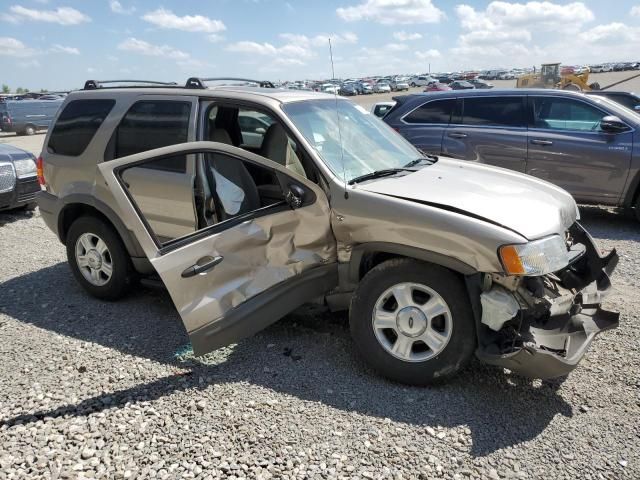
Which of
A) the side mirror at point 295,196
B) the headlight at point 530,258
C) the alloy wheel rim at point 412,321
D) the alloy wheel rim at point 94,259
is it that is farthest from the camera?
the alloy wheel rim at point 94,259

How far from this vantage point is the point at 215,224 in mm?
3227

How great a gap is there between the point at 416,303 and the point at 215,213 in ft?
5.34

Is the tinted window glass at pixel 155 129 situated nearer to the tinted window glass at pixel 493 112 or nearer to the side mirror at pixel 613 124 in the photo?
the tinted window glass at pixel 493 112

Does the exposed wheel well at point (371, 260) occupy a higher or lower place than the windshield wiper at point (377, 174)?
lower

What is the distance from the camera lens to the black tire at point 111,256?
4.30 metres

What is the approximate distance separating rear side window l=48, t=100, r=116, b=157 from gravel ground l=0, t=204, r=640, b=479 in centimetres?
164

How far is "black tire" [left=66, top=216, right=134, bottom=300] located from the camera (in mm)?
4301

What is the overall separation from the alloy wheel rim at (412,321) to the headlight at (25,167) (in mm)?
6795

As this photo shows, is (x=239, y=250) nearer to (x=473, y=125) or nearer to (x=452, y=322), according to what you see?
(x=452, y=322)

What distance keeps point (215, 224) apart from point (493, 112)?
543cm

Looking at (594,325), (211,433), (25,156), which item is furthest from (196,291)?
(25,156)

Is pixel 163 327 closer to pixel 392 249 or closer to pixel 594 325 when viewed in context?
pixel 392 249

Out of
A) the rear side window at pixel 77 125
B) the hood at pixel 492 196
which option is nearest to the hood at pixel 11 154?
the rear side window at pixel 77 125

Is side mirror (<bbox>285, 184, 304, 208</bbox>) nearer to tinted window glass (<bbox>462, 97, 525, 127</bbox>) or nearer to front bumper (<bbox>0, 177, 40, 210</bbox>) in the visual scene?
tinted window glass (<bbox>462, 97, 525, 127</bbox>)
